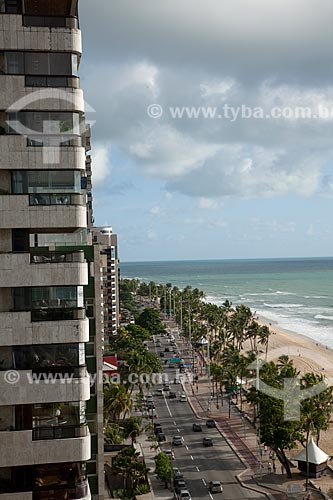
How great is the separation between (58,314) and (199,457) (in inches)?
1737

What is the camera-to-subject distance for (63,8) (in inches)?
840

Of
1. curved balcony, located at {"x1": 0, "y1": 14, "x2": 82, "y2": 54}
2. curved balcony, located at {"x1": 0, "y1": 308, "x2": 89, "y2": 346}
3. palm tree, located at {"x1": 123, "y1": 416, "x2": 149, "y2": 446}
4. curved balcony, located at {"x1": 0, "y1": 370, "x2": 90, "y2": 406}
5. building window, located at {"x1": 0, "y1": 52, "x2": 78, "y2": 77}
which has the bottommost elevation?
palm tree, located at {"x1": 123, "y1": 416, "x2": 149, "y2": 446}

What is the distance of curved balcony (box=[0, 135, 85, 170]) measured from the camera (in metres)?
20.7

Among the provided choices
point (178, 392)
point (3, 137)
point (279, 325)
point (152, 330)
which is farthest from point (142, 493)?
point (279, 325)

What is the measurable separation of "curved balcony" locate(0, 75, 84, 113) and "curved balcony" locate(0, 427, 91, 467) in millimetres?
10817

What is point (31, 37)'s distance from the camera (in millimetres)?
21016

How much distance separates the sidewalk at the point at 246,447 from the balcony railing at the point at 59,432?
33517 mm

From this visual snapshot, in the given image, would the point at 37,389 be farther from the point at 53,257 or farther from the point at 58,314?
the point at 53,257

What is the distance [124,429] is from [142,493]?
11228 millimetres

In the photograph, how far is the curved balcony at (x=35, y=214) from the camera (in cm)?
2059

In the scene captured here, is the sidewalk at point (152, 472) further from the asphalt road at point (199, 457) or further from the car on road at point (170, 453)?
the asphalt road at point (199, 457)

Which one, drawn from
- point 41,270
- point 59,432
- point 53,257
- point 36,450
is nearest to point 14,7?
point 53,257

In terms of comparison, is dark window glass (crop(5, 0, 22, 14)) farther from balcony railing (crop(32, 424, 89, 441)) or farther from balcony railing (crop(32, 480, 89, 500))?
balcony railing (crop(32, 480, 89, 500))

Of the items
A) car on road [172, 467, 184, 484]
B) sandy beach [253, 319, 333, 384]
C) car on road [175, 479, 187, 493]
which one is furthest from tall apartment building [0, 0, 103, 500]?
sandy beach [253, 319, 333, 384]
